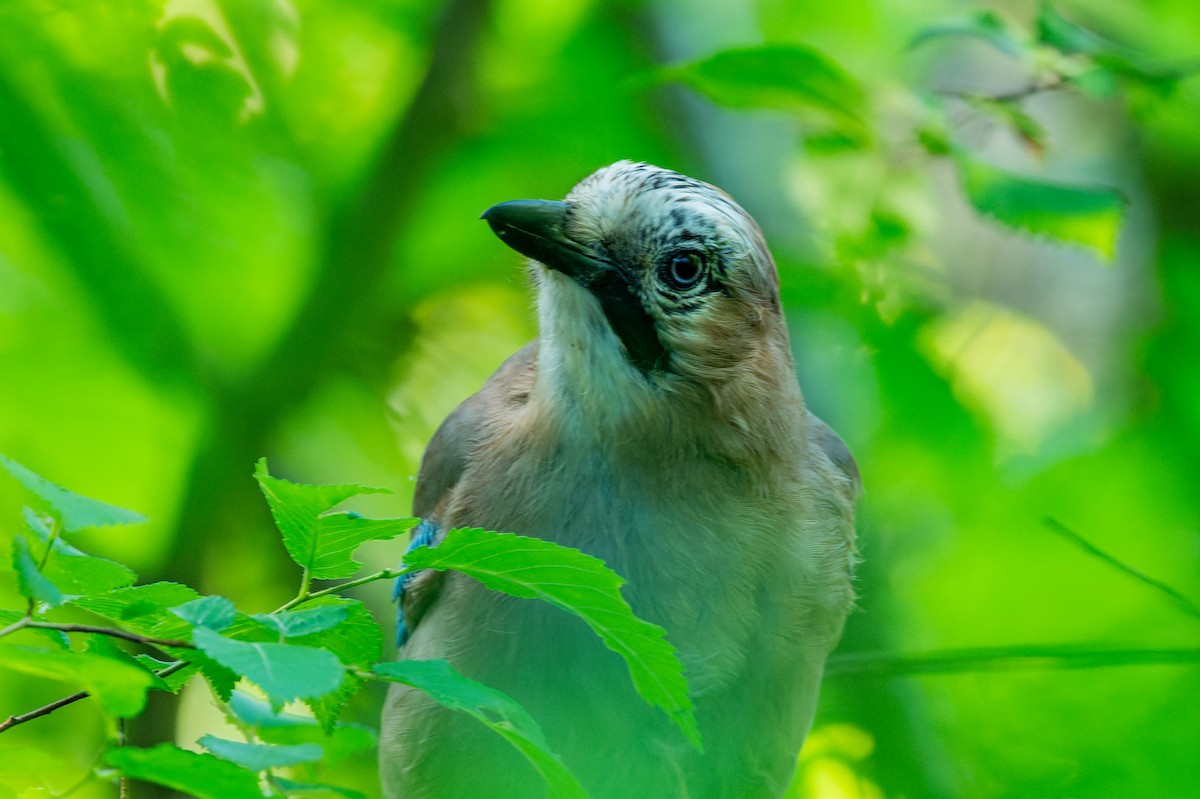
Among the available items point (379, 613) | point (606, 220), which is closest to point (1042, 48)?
point (606, 220)

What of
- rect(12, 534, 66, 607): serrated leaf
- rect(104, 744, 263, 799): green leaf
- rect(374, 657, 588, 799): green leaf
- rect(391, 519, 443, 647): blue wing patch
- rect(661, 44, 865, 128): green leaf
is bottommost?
rect(391, 519, 443, 647): blue wing patch

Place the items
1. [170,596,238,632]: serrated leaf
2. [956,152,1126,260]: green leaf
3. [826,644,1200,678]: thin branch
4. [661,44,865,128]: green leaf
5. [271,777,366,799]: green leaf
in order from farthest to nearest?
[956,152,1126,260]: green leaf < [661,44,865,128]: green leaf < [826,644,1200,678]: thin branch < [271,777,366,799]: green leaf < [170,596,238,632]: serrated leaf

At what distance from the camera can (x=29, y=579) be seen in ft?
3.82

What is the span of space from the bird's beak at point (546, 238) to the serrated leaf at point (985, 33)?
1052mm

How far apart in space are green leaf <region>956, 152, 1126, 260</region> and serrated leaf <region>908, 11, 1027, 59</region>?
11.7 inches

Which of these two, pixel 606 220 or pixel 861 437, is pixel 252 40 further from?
pixel 861 437

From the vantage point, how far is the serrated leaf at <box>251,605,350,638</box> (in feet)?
4.12

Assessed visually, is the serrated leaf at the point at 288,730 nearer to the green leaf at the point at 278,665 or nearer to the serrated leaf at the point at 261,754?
the serrated leaf at the point at 261,754

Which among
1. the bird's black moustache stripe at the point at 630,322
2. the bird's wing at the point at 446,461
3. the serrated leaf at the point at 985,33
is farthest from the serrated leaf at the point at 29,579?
the serrated leaf at the point at 985,33

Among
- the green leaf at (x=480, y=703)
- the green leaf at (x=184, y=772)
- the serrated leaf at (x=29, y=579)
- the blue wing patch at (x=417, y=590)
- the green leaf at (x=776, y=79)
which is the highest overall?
the green leaf at (x=776, y=79)

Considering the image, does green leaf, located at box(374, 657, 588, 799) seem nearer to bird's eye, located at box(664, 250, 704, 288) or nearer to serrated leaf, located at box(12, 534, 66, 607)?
serrated leaf, located at box(12, 534, 66, 607)

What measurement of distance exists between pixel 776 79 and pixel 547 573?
1.62 metres

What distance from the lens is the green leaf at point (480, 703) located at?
131cm

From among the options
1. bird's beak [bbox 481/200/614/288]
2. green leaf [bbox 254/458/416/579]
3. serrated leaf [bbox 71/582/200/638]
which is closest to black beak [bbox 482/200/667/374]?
bird's beak [bbox 481/200/614/288]
